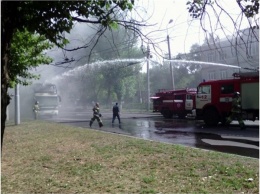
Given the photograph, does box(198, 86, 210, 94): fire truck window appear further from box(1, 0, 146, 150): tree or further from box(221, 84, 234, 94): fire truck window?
box(1, 0, 146, 150): tree

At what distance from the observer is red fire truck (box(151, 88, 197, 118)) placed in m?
19.9

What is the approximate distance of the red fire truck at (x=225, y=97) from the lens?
44.8 ft

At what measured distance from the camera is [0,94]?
91.0 inches

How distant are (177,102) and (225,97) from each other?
19.2 feet

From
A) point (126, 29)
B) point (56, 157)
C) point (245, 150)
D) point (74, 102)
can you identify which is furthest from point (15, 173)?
point (74, 102)

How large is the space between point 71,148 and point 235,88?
9636mm

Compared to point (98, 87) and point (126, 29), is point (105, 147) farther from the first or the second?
point (98, 87)

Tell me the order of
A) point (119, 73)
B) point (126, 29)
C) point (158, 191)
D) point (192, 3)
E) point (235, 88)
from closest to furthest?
point (192, 3) → point (126, 29) → point (158, 191) → point (235, 88) → point (119, 73)

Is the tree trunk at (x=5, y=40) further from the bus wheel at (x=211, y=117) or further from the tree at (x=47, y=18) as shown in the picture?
the bus wheel at (x=211, y=117)

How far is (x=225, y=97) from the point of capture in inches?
583

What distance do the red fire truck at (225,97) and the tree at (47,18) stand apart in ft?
37.7

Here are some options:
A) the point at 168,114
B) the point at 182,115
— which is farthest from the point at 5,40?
the point at 168,114

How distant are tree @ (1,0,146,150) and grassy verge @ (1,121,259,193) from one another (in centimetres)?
251

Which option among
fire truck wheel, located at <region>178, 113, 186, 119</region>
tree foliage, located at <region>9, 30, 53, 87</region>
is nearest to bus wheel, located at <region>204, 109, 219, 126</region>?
fire truck wheel, located at <region>178, 113, 186, 119</region>
